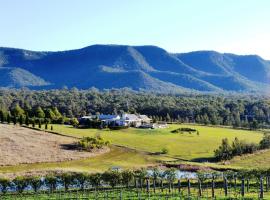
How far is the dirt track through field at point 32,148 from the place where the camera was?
93.6m

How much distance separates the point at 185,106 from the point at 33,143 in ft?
326

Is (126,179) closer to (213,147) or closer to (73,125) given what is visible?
(213,147)

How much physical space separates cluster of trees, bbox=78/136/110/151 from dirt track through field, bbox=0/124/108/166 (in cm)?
247

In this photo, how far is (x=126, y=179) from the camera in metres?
64.1

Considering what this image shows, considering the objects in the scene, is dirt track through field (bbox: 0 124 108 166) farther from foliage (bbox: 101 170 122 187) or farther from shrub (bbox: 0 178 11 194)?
foliage (bbox: 101 170 122 187)

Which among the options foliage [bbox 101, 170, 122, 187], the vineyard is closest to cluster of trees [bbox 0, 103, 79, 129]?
the vineyard

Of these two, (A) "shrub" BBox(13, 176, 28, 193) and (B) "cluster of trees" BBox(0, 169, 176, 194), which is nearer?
(A) "shrub" BBox(13, 176, 28, 193)

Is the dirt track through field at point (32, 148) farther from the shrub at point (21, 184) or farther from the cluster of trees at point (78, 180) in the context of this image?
the shrub at point (21, 184)

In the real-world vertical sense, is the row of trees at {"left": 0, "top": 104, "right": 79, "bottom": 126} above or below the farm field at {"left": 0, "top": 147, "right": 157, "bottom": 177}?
above

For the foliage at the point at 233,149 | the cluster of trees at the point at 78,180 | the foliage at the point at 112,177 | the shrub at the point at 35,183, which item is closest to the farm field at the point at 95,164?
the foliage at the point at 233,149

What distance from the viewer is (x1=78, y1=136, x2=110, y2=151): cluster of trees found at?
103938 mm

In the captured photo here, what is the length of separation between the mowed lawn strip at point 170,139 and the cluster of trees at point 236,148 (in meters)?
3.61

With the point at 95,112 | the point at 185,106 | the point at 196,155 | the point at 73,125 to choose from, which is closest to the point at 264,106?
the point at 185,106

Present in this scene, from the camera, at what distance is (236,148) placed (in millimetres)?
97125
